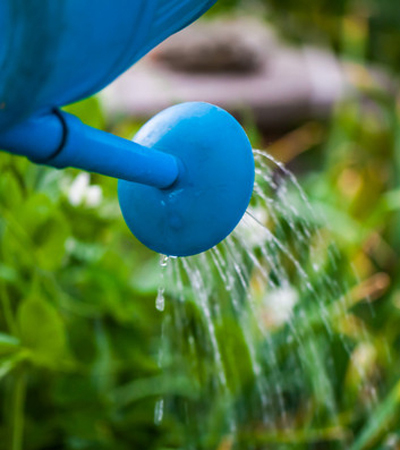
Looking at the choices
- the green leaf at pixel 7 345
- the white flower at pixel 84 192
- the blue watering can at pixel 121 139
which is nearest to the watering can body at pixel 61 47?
the blue watering can at pixel 121 139

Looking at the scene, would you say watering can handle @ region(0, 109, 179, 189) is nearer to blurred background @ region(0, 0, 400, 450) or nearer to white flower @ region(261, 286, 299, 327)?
blurred background @ region(0, 0, 400, 450)

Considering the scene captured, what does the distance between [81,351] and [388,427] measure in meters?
0.32

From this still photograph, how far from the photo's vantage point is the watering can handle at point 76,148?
0.83ft

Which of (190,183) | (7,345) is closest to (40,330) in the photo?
(7,345)

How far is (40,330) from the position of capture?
554 millimetres

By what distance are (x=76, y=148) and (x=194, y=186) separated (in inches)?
3.4

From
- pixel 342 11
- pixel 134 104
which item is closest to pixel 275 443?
pixel 134 104

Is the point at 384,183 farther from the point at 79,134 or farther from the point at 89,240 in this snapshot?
the point at 79,134

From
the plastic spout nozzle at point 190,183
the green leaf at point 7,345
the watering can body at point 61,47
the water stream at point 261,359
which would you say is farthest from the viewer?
the water stream at point 261,359

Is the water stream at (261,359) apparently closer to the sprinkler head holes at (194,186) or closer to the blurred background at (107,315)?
the blurred background at (107,315)

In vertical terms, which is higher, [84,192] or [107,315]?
[84,192]

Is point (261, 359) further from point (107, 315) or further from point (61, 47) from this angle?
point (61, 47)

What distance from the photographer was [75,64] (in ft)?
0.81

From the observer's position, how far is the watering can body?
0.74 feet
